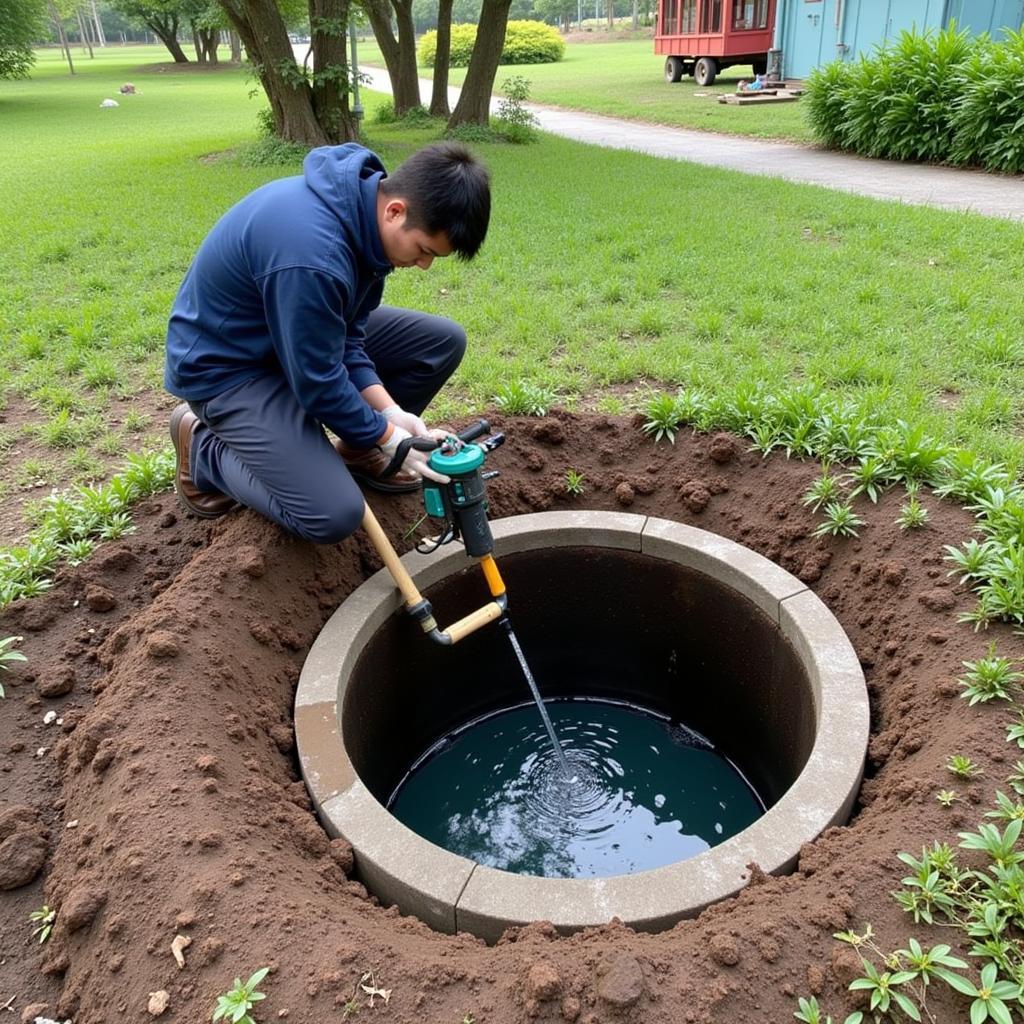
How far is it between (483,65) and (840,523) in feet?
40.4

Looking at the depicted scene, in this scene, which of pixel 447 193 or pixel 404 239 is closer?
pixel 447 193

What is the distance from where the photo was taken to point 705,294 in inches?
205

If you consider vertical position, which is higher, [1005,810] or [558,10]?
[558,10]

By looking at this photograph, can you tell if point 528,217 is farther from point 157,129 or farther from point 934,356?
point 157,129

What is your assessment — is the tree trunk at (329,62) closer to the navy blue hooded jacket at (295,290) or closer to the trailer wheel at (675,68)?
the navy blue hooded jacket at (295,290)

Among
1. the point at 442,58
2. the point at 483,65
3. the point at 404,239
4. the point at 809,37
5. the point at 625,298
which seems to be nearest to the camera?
the point at 404,239

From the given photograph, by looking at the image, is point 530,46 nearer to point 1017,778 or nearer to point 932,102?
point 932,102

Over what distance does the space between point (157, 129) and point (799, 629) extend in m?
18.2

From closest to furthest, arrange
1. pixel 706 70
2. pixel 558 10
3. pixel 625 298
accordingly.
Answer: pixel 625 298 → pixel 706 70 → pixel 558 10

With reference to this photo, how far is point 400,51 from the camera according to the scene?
630 inches

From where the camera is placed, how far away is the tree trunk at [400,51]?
50.1 feet

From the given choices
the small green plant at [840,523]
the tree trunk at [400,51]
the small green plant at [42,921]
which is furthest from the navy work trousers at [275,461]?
the tree trunk at [400,51]

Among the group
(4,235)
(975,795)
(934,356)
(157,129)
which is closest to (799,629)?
(975,795)

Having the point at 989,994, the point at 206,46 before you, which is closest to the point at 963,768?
the point at 989,994
